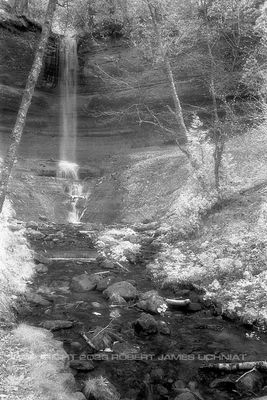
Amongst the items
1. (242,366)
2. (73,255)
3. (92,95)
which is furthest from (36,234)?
(92,95)

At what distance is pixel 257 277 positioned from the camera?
353 inches

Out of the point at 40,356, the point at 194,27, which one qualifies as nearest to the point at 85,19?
the point at 194,27

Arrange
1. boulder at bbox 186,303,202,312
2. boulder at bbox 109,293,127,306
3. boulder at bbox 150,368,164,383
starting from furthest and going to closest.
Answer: boulder at bbox 109,293,127,306, boulder at bbox 186,303,202,312, boulder at bbox 150,368,164,383

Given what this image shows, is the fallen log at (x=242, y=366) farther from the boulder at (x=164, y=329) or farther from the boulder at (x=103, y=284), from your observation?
the boulder at (x=103, y=284)

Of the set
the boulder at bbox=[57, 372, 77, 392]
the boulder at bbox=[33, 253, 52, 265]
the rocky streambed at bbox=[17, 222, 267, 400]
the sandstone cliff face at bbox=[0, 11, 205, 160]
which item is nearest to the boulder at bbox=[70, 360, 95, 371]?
the rocky streambed at bbox=[17, 222, 267, 400]

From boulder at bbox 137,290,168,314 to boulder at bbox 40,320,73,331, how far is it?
A: 1.88 m

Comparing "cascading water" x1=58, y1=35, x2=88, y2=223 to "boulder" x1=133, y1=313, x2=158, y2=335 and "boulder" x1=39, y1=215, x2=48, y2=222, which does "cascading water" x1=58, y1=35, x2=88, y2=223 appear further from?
"boulder" x1=133, y1=313, x2=158, y2=335

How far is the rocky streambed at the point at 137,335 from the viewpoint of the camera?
6012 mm

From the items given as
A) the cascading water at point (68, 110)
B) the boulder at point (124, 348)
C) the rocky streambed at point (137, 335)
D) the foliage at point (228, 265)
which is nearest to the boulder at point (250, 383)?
the rocky streambed at point (137, 335)

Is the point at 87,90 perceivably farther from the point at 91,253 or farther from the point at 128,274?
the point at 128,274

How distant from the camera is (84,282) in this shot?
405 inches

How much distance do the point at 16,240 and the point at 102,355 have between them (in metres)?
6.51

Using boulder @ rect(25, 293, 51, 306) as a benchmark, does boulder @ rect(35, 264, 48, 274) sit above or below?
above

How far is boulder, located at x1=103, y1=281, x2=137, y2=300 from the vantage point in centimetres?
947
